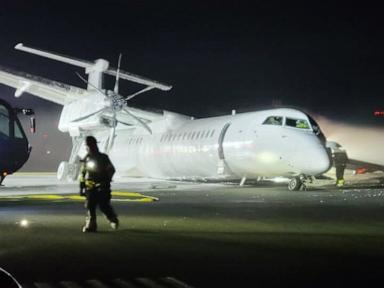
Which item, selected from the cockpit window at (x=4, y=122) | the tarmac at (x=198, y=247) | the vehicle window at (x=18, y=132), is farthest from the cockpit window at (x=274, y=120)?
the cockpit window at (x=4, y=122)

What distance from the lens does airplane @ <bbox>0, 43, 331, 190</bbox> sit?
2559 centimetres

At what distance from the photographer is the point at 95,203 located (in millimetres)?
11734

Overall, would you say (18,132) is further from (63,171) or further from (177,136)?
(63,171)

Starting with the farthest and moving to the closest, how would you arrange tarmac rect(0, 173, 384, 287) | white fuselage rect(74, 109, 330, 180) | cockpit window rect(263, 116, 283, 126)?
cockpit window rect(263, 116, 283, 126) < white fuselage rect(74, 109, 330, 180) < tarmac rect(0, 173, 384, 287)

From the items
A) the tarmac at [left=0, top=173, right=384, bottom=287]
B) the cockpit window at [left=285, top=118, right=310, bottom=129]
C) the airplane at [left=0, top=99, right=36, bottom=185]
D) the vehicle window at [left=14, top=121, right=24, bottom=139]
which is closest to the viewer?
the tarmac at [left=0, top=173, right=384, bottom=287]

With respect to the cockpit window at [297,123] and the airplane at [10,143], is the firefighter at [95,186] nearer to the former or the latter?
the airplane at [10,143]

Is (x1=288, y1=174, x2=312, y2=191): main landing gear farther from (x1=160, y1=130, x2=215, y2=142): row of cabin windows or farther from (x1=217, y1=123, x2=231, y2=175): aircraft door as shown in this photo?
(x1=160, y1=130, x2=215, y2=142): row of cabin windows

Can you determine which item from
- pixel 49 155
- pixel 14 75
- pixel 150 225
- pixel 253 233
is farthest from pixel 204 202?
pixel 49 155

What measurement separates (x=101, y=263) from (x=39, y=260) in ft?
3.21

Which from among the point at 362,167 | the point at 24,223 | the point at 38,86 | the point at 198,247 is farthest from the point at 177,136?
the point at 198,247

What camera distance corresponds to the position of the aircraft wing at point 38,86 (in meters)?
33.8

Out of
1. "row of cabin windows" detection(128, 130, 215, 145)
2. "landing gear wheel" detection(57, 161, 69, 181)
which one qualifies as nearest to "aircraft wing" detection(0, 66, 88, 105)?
"landing gear wheel" detection(57, 161, 69, 181)

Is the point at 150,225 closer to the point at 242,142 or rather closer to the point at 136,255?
the point at 136,255

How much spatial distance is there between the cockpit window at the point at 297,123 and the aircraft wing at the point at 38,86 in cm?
1445
